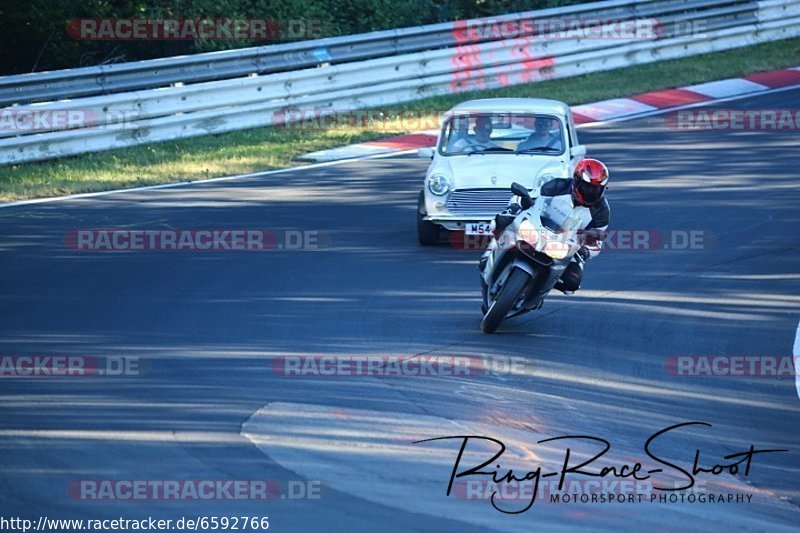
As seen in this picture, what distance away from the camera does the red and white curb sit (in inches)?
704

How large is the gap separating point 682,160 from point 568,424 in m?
10.1

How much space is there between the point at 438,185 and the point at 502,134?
1.11m

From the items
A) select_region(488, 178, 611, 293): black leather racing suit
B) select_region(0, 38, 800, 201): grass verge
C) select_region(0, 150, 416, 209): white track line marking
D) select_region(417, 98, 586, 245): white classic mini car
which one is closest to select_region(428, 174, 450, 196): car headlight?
select_region(417, 98, 586, 245): white classic mini car

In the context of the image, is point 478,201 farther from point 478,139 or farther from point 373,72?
point 373,72

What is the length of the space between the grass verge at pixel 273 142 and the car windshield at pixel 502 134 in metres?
4.24

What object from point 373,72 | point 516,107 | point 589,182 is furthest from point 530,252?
point 373,72

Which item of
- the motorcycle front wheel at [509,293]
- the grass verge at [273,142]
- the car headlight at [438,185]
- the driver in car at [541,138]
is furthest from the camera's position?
the grass verge at [273,142]

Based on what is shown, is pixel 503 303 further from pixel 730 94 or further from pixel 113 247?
pixel 730 94

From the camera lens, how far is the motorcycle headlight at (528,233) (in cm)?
943

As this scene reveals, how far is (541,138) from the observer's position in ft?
43.1

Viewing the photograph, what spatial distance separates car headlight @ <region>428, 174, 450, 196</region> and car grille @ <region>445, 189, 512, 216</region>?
0.27ft

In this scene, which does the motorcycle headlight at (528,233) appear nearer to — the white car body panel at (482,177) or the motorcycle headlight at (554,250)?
the motorcycle headlight at (554,250)

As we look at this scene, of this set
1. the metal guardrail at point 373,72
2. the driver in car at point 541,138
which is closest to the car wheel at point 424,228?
the driver in car at point 541,138

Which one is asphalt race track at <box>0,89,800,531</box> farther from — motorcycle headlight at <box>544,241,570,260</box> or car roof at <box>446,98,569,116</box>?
car roof at <box>446,98,569,116</box>
